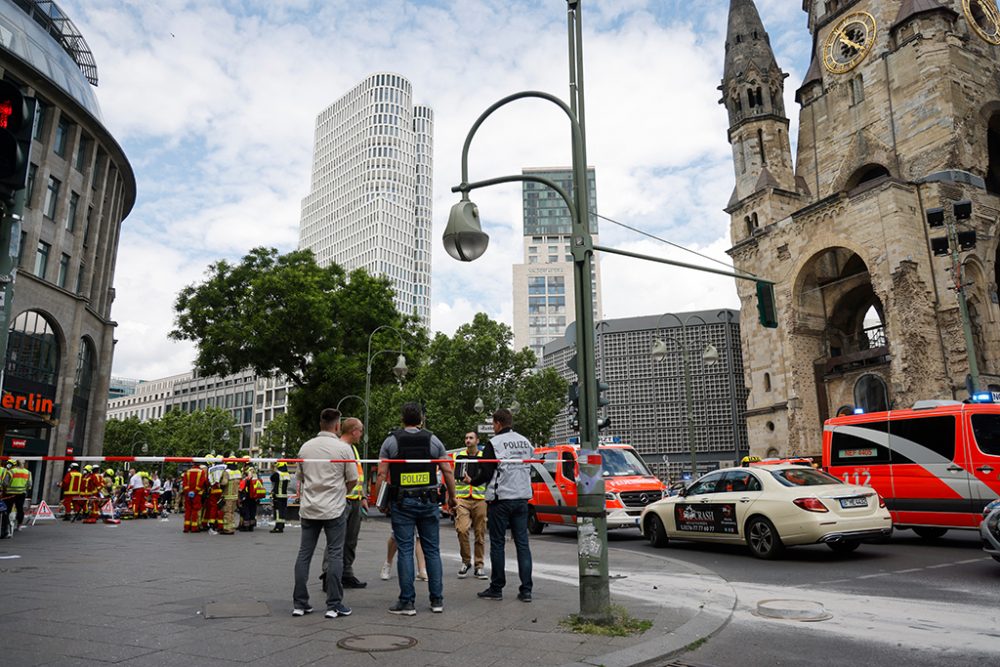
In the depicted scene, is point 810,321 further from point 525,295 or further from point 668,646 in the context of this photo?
point 525,295

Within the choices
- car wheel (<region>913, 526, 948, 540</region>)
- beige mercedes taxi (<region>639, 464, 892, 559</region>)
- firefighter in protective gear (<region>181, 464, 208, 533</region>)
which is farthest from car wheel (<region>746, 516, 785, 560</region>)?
firefighter in protective gear (<region>181, 464, 208, 533</region>)

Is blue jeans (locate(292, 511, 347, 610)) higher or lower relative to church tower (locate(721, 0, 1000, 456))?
lower

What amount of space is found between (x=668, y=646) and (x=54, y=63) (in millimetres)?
40291

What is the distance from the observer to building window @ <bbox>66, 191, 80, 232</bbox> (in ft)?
113

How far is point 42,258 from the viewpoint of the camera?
3244 cm

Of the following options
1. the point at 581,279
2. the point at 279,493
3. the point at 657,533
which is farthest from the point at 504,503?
the point at 279,493

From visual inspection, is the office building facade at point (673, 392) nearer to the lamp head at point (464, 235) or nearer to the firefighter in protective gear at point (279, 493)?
the firefighter in protective gear at point (279, 493)

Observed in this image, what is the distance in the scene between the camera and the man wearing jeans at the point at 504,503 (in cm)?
720

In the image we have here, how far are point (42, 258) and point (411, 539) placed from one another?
111 feet

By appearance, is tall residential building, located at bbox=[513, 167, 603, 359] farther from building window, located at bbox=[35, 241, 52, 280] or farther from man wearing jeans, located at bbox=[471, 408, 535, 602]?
man wearing jeans, located at bbox=[471, 408, 535, 602]

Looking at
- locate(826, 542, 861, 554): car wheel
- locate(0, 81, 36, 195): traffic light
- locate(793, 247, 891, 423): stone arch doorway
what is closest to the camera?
locate(0, 81, 36, 195): traffic light

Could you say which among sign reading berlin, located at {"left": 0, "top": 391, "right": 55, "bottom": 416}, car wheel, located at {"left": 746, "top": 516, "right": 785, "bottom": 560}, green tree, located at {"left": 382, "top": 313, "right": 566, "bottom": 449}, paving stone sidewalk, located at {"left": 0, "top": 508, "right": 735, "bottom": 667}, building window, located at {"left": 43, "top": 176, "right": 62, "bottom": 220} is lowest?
paving stone sidewalk, located at {"left": 0, "top": 508, "right": 735, "bottom": 667}

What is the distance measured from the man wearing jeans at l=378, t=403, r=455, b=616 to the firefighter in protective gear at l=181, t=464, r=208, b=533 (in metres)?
12.3

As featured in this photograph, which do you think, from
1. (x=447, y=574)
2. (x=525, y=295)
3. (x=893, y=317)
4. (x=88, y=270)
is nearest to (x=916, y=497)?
(x=447, y=574)
